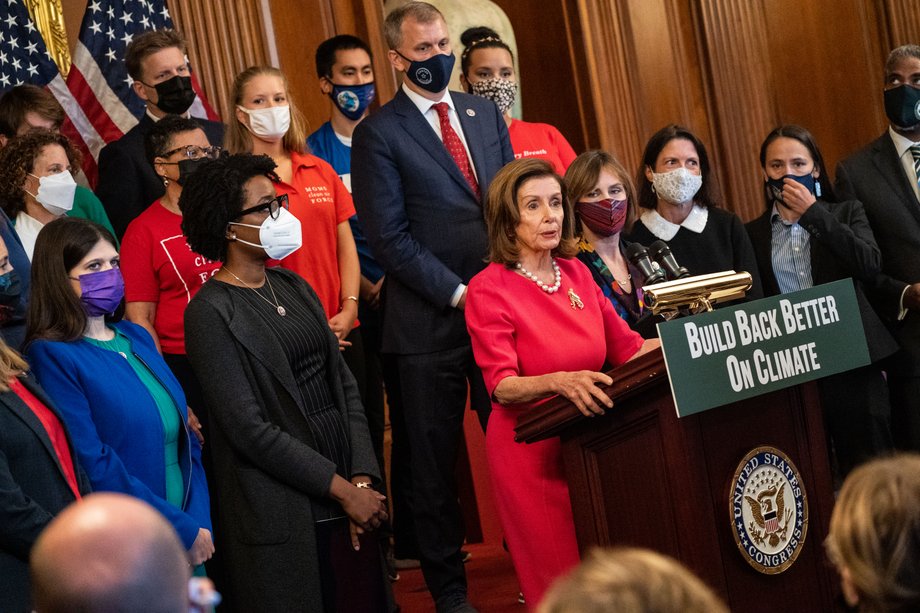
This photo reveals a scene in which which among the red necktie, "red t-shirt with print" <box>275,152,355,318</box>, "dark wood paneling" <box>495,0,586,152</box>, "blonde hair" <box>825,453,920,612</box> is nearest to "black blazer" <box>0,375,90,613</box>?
"red t-shirt with print" <box>275,152,355,318</box>

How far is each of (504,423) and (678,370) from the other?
29.5 inches

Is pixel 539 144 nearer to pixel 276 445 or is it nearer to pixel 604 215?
pixel 604 215

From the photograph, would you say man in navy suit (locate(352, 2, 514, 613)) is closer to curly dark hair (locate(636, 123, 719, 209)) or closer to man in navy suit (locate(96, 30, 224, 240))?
curly dark hair (locate(636, 123, 719, 209))

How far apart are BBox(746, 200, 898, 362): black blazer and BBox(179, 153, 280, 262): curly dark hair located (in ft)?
6.92

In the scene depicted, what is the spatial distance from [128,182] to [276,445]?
169cm

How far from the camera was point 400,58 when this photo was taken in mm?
4262

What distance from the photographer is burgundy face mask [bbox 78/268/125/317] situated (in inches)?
129

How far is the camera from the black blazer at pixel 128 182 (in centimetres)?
447

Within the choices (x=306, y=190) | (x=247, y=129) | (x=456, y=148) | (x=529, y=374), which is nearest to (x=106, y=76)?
(x=247, y=129)

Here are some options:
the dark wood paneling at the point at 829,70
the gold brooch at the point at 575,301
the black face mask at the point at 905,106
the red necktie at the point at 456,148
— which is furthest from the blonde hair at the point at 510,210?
the dark wood paneling at the point at 829,70

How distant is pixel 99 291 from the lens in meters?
3.27

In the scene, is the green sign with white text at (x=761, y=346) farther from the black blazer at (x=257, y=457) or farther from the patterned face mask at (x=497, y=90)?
the patterned face mask at (x=497, y=90)

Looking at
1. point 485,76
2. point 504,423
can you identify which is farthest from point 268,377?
point 485,76

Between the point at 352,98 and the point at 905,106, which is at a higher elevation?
the point at 352,98
